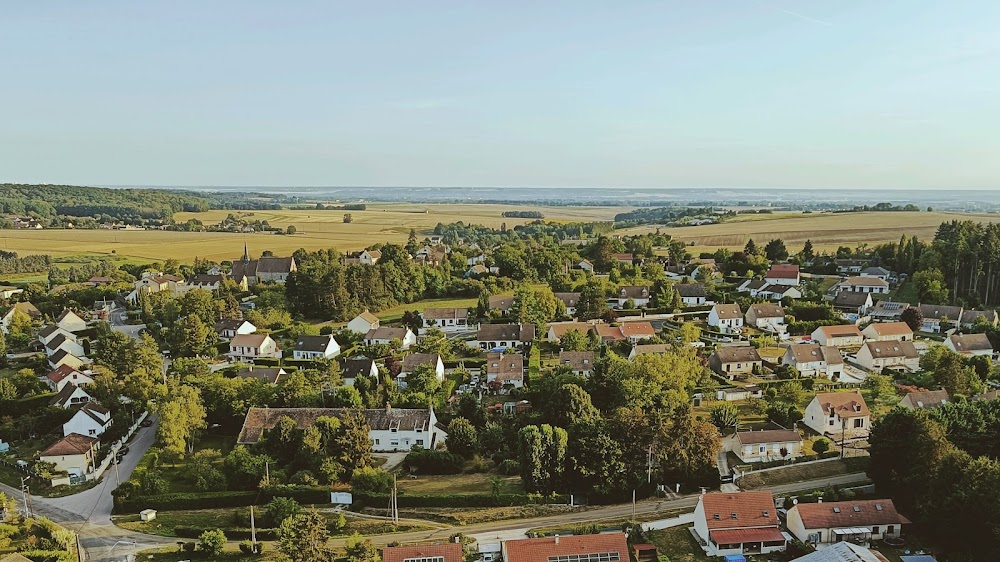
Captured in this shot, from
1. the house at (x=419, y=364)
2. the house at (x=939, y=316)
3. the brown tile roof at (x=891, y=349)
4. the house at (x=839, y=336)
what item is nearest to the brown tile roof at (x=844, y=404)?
the brown tile roof at (x=891, y=349)

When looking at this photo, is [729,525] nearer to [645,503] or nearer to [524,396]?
[645,503]

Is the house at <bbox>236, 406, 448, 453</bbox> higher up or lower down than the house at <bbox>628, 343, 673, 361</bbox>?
lower down

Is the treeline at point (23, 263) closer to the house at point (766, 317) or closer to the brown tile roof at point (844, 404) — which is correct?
the house at point (766, 317)

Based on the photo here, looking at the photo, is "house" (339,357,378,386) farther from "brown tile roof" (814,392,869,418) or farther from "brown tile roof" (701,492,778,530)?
"brown tile roof" (814,392,869,418)

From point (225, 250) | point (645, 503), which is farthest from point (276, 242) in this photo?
point (645, 503)

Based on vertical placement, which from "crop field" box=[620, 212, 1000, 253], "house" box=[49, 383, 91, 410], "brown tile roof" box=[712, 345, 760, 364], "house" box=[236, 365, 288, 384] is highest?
"crop field" box=[620, 212, 1000, 253]

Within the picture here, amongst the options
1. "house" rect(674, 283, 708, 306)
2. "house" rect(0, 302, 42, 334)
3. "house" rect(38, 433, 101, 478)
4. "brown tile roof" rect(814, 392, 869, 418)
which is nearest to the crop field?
"house" rect(674, 283, 708, 306)
